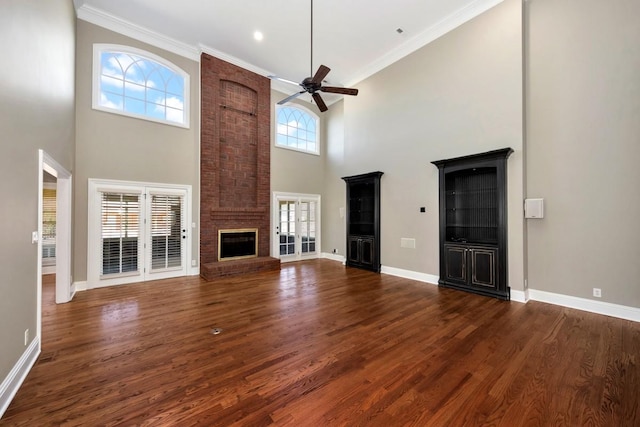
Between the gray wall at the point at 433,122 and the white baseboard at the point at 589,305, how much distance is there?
40cm

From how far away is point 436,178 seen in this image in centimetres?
535

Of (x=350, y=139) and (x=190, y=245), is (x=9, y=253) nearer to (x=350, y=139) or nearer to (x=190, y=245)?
(x=190, y=245)

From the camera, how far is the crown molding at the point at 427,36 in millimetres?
4746

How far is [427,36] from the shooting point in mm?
5492

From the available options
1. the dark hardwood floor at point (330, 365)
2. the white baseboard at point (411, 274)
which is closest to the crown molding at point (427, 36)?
the white baseboard at point (411, 274)

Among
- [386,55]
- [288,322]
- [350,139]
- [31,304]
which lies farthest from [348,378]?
[386,55]

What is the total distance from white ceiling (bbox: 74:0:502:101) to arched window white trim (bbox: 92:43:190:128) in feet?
1.48

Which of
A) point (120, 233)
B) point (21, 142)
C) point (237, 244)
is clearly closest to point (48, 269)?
point (120, 233)

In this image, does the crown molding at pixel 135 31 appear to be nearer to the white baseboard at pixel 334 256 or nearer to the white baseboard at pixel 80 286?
the white baseboard at pixel 80 286

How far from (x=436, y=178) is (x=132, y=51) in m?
6.88

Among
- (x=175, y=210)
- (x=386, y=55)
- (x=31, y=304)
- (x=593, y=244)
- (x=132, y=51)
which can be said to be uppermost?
(x=386, y=55)

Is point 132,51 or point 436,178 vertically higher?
point 132,51

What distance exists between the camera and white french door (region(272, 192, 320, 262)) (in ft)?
25.4

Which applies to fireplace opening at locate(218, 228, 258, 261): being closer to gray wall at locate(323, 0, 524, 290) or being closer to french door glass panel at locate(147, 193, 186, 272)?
french door glass panel at locate(147, 193, 186, 272)
